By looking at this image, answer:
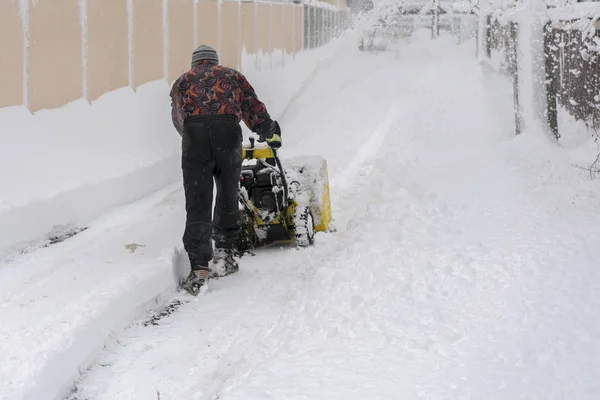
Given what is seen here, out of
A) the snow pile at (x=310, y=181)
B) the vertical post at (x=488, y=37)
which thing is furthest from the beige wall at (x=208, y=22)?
the vertical post at (x=488, y=37)

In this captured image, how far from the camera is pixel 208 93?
5793mm

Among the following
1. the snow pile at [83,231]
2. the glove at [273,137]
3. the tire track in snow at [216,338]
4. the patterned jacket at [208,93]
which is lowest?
the tire track in snow at [216,338]

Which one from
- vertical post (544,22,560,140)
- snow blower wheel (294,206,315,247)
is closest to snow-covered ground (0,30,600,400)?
snow blower wheel (294,206,315,247)

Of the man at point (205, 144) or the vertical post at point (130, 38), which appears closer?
the man at point (205, 144)

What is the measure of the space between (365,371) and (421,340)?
0.52 metres

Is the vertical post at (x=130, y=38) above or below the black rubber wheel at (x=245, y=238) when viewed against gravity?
above

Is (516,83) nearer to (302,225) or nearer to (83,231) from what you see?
(302,225)

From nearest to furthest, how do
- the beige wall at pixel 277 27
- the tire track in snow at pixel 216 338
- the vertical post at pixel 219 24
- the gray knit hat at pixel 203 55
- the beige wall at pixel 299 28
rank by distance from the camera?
the tire track in snow at pixel 216 338
the gray knit hat at pixel 203 55
the vertical post at pixel 219 24
the beige wall at pixel 277 27
the beige wall at pixel 299 28

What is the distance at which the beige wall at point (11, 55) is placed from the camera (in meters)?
6.69

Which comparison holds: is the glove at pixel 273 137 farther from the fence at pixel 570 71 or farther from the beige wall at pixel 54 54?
the fence at pixel 570 71

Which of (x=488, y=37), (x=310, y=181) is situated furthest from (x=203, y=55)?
(x=488, y=37)

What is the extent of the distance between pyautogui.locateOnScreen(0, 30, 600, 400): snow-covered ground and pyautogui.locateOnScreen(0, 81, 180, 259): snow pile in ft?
1.00

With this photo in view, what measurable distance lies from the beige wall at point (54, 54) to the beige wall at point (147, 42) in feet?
5.43

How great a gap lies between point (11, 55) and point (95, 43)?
187 cm
